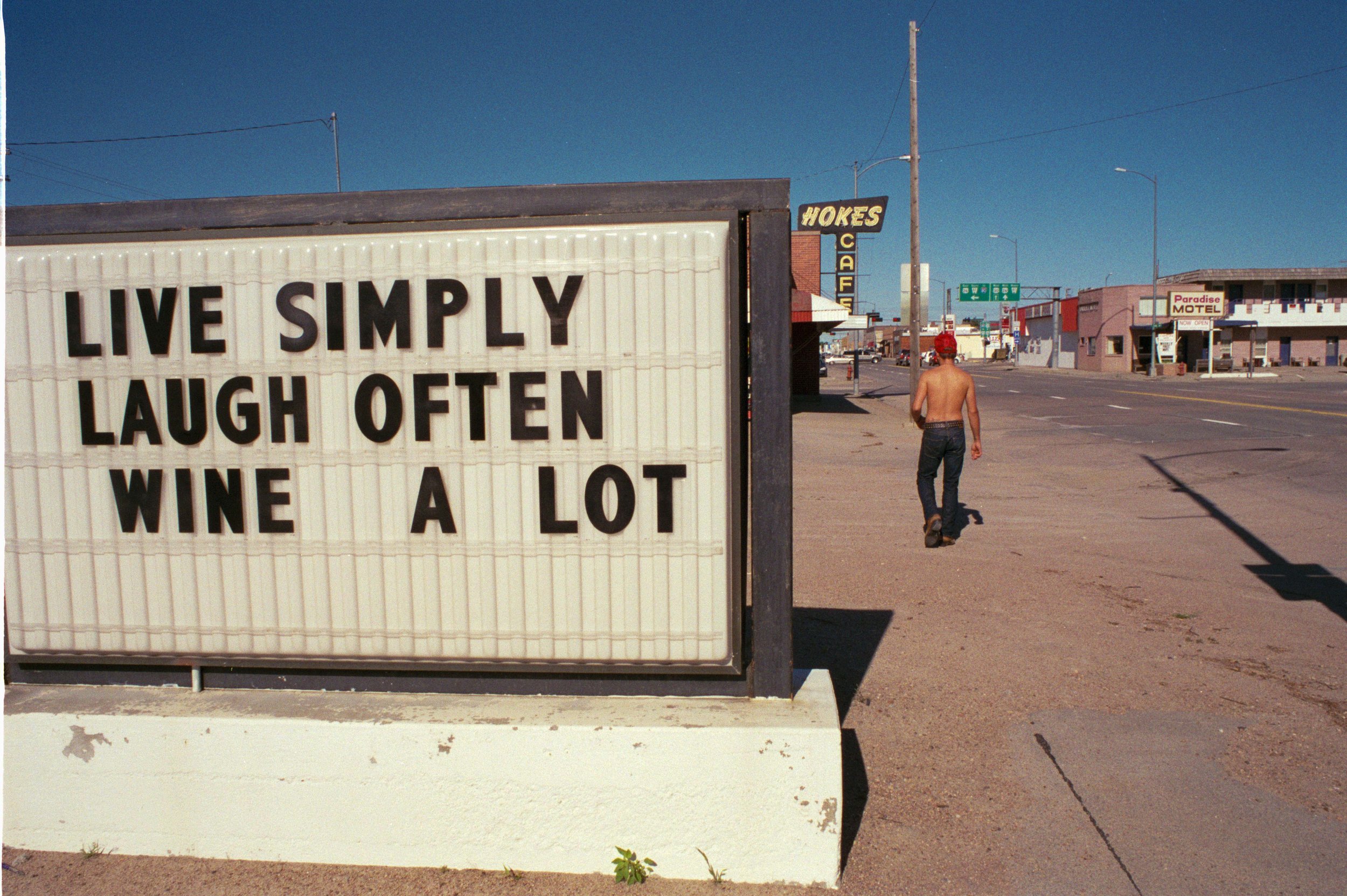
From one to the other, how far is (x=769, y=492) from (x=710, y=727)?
753mm

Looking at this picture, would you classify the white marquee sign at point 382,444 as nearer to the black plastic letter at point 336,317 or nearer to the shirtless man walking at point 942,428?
the black plastic letter at point 336,317

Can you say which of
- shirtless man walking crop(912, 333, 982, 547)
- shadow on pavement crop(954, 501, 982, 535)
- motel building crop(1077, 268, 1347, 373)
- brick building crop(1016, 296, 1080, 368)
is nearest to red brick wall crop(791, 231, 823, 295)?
shadow on pavement crop(954, 501, 982, 535)

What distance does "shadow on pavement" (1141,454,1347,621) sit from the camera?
21.1 ft

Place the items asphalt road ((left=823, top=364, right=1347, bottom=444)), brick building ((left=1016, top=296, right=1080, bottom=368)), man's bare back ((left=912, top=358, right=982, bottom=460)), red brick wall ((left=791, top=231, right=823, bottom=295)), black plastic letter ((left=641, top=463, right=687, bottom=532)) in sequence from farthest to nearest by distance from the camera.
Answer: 1. brick building ((left=1016, top=296, right=1080, bottom=368))
2. red brick wall ((left=791, top=231, right=823, bottom=295))
3. asphalt road ((left=823, top=364, right=1347, bottom=444))
4. man's bare back ((left=912, top=358, right=982, bottom=460))
5. black plastic letter ((left=641, top=463, right=687, bottom=532))

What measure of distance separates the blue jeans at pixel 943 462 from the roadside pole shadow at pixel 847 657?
222cm

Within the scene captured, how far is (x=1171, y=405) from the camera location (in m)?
26.9

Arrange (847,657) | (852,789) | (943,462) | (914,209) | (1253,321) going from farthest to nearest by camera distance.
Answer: (1253,321) → (914,209) → (943,462) → (847,657) → (852,789)

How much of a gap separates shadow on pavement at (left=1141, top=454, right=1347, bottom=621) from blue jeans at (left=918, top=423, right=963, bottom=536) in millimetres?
2193

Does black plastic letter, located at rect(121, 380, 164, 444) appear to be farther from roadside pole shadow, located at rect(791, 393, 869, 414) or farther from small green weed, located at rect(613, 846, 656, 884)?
roadside pole shadow, located at rect(791, 393, 869, 414)

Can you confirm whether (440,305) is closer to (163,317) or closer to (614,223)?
(614,223)

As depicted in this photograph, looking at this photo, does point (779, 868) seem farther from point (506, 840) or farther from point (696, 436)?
point (696, 436)

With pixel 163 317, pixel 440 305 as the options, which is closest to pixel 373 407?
pixel 440 305

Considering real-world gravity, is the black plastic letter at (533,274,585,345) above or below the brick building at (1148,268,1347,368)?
below

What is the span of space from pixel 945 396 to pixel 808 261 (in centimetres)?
2093
